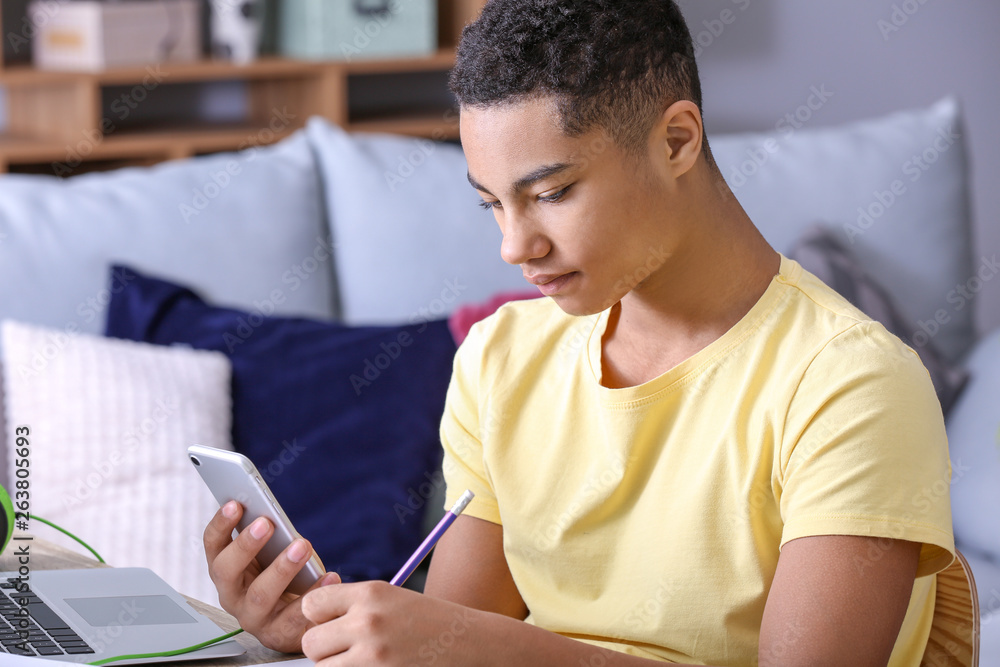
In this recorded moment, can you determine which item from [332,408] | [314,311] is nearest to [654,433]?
[332,408]

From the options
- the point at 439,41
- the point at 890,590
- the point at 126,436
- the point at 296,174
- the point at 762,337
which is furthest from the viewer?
the point at 439,41

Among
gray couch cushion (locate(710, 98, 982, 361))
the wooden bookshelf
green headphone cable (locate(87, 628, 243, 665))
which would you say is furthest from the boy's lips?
the wooden bookshelf

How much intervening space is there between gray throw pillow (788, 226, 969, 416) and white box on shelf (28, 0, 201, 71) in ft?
4.99

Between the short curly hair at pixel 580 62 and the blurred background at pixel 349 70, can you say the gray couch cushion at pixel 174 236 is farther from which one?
the short curly hair at pixel 580 62

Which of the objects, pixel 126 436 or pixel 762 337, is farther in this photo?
pixel 126 436

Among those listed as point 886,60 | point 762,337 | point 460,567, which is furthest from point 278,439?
point 886,60

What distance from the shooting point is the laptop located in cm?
77

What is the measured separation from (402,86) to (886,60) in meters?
1.37

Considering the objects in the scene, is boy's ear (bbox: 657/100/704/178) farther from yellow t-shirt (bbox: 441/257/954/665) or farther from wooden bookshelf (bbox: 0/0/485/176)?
wooden bookshelf (bbox: 0/0/485/176)

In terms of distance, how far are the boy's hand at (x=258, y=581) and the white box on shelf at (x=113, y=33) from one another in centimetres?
186

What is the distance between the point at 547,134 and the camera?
31.4 inches

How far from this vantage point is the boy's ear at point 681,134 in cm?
84

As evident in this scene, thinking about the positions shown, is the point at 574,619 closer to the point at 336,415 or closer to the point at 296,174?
the point at 336,415

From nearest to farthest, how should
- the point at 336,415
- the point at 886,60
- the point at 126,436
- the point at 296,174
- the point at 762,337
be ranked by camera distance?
the point at 762,337
the point at 126,436
the point at 336,415
the point at 296,174
the point at 886,60
